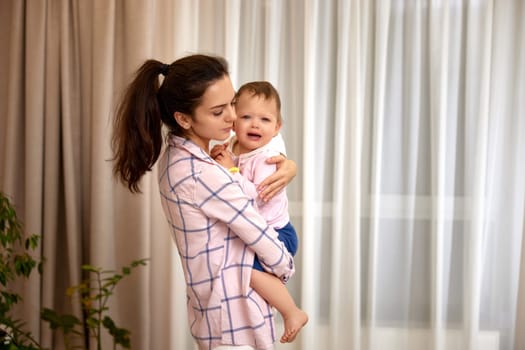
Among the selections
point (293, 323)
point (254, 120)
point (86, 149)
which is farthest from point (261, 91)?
point (86, 149)

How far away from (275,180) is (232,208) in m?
0.23

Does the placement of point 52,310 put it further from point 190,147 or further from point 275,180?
point 275,180

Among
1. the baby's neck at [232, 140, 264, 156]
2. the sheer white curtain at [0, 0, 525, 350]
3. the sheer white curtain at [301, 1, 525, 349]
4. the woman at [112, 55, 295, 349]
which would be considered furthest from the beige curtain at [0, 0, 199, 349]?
the woman at [112, 55, 295, 349]

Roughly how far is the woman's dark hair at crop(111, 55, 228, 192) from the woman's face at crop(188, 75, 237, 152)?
2cm

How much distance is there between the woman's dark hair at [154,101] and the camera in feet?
6.09

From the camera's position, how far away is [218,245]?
6.14 feet

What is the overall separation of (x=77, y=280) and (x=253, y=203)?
1.48 meters

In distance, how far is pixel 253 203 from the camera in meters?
1.93

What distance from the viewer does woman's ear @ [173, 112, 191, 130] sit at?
1.89 meters

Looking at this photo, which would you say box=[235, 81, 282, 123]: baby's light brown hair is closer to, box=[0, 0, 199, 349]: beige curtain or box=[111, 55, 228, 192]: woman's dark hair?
box=[111, 55, 228, 192]: woman's dark hair

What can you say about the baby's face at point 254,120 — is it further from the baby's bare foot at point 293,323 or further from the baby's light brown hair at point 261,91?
the baby's bare foot at point 293,323

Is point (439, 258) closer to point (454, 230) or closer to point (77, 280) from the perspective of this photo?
point (454, 230)

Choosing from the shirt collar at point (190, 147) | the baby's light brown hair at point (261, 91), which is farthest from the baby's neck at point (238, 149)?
the shirt collar at point (190, 147)

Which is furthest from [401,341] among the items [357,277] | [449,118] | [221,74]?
[221,74]
